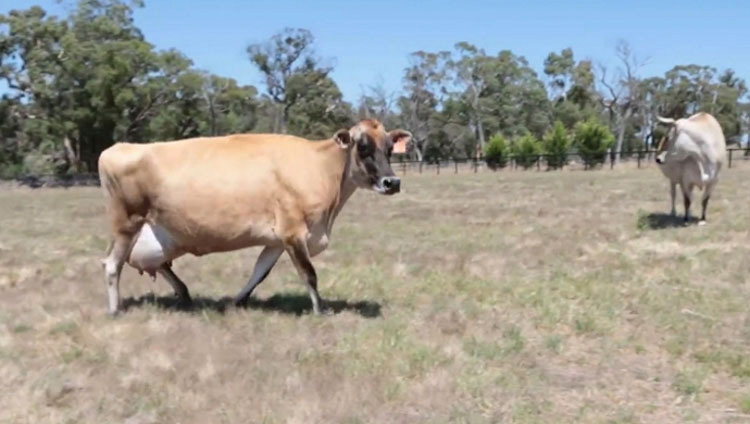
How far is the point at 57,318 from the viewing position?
8.49 metres

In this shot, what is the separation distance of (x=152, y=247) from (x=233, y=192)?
3.52 ft

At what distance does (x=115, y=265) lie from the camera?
8.61 metres

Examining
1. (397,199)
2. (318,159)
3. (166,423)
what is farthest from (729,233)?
(397,199)

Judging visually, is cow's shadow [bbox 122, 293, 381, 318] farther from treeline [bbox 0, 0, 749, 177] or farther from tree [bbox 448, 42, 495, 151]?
tree [bbox 448, 42, 495, 151]

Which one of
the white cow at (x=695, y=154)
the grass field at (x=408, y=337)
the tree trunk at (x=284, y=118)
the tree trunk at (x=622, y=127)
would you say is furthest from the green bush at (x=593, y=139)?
the grass field at (x=408, y=337)

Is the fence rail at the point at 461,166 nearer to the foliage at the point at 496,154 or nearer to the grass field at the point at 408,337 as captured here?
the foliage at the point at 496,154

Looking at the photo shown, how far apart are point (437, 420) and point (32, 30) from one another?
174ft

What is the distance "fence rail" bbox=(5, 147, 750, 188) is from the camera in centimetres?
5050

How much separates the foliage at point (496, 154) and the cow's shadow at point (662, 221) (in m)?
39.3

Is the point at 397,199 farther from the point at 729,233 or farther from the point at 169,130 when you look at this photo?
the point at 169,130

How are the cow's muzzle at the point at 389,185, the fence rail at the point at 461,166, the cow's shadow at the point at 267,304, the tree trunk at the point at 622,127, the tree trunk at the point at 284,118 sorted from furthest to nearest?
the tree trunk at the point at 622,127, the tree trunk at the point at 284,118, the fence rail at the point at 461,166, the cow's shadow at the point at 267,304, the cow's muzzle at the point at 389,185

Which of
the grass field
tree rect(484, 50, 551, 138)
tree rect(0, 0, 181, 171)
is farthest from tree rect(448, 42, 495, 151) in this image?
the grass field

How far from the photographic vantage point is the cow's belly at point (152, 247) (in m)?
8.56

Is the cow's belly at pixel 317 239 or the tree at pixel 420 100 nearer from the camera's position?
the cow's belly at pixel 317 239
